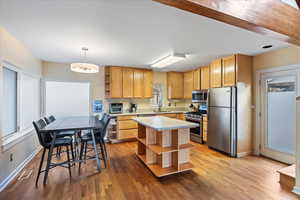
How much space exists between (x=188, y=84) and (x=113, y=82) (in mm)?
2586

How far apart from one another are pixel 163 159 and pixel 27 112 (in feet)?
A: 10.5

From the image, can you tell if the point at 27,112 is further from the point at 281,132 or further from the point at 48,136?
the point at 281,132

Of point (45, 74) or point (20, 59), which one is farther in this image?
point (45, 74)

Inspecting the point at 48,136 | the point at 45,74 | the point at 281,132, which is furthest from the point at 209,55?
the point at 45,74

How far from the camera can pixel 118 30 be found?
224 centimetres

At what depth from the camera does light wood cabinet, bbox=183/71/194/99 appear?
522cm

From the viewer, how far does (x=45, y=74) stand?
4148 mm

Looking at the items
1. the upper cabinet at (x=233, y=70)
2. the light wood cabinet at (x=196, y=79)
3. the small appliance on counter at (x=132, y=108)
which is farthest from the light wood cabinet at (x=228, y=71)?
the small appliance on counter at (x=132, y=108)

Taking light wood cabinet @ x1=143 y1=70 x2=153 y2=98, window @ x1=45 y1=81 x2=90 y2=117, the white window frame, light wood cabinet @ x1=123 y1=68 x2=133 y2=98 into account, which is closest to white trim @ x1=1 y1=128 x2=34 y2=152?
the white window frame

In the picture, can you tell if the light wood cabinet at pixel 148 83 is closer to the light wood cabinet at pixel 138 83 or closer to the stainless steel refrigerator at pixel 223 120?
the light wood cabinet at pixel 138 83

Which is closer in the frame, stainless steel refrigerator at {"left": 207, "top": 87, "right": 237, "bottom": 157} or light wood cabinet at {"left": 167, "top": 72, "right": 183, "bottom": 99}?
stainless steel refrigerator at {"left": 207, "top": 87, "right": 237, "bottom": 157}

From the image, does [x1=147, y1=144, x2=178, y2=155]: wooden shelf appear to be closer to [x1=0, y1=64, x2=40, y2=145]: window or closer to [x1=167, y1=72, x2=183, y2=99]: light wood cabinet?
[x1=0, y1=64, x2=40, y2=145]: window

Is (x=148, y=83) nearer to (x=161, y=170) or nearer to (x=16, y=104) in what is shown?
(x=161, y=170)

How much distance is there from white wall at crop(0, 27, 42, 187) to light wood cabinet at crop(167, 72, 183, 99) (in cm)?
394
